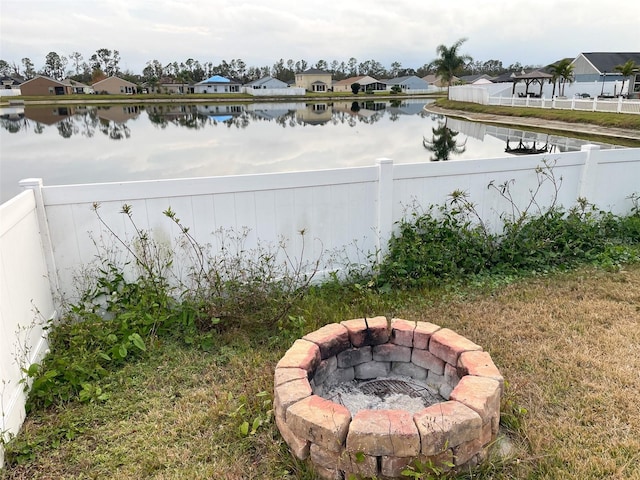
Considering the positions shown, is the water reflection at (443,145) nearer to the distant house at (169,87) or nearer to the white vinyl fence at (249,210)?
the white vinyl fence at (249,210)

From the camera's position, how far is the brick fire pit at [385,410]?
6.51ft

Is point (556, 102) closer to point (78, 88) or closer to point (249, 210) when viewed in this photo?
point (249, 210)

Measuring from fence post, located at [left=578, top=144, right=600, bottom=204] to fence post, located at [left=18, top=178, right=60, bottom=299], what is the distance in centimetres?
560

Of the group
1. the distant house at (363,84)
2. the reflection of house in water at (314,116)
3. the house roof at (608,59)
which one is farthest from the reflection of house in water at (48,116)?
the distant house at (363,84)

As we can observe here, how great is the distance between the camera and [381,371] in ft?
9.77

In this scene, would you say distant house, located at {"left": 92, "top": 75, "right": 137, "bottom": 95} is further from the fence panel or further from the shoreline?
the fence panel

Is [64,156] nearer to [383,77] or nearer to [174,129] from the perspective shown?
[174,129]

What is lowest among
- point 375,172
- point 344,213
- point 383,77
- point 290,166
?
point 290,166

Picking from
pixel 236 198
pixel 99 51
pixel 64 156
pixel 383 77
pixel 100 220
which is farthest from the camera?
pixel 383 77

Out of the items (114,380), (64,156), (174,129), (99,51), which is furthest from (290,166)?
(99,51)

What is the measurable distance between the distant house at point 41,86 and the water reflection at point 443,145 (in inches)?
2865

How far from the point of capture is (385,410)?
2.17 metres

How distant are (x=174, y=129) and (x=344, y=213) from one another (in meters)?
27.4

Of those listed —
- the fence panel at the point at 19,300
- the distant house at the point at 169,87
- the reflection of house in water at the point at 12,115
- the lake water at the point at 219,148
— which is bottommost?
the lake water at the point at 219,148
